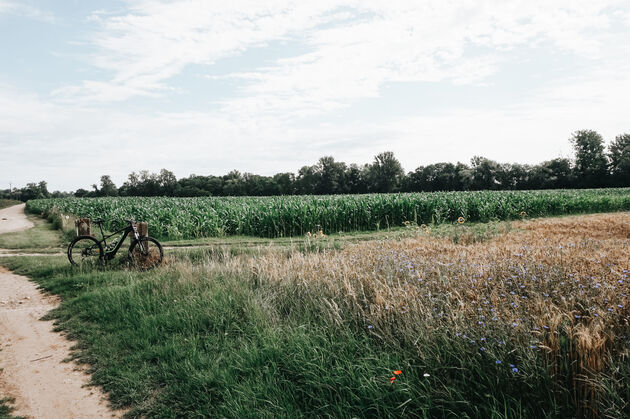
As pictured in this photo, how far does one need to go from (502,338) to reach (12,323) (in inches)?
319

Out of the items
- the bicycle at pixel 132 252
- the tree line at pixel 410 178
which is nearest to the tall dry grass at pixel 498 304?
the bicycle at pixel 132 252

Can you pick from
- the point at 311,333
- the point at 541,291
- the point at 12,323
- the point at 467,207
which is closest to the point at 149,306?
the point at 12,323

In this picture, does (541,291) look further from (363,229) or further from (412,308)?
(363,229)

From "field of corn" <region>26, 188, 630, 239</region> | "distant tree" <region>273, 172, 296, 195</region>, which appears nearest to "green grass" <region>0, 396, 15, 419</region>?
"field of corn" <region>26, 188, 630, 239</region>

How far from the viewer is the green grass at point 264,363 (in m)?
3.06

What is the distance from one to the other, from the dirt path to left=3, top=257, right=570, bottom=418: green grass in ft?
0.70

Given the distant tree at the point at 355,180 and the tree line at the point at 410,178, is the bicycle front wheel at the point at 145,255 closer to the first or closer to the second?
the tree line at the point at 410,178

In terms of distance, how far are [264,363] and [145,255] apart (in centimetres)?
742

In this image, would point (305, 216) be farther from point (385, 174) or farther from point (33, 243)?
point (385, 174)

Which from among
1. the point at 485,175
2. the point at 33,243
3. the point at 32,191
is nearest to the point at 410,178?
the point at 485,175

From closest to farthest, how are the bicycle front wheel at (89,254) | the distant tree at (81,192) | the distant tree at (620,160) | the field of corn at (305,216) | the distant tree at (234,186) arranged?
the bicycle front wheel at (89,254)
the field of corn at (305,216)
the distant tree at (620,160)
the distant tree at (234,186)
the distant tree at (81,192)

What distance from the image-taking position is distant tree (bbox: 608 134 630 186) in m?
67.2

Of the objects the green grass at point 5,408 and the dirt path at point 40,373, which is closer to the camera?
the green grass at point 5,408

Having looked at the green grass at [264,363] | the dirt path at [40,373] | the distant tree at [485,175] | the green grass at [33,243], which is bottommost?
the dirt path at [40,373]
